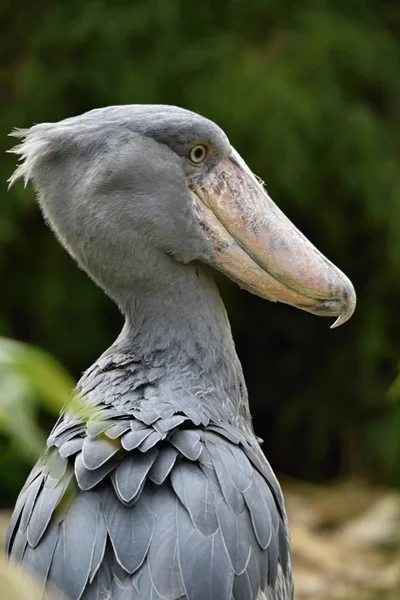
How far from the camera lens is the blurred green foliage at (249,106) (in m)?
6.04

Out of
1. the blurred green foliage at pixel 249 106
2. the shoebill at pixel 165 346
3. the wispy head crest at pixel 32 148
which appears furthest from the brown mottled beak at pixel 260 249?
the blurred green foliage at pixel 249 106

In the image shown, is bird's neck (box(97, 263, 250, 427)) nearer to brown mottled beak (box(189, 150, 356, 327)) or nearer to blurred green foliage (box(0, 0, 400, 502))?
brown mottled beak (box(189, 150, 356, 327))

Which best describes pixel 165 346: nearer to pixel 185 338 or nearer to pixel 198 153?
pixel 185 338

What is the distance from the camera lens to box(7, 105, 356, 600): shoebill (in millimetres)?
2152

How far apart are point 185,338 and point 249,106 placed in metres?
3.59

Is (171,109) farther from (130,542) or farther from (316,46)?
(316,46)

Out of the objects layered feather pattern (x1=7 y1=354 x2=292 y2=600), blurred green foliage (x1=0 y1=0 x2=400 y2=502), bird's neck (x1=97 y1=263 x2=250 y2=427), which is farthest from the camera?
blurred green foliage (x1=0 y1=0 x2=400 y2=502)

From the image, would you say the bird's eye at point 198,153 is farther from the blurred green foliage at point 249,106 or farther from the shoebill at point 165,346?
the blurred green foliage at point 249,106

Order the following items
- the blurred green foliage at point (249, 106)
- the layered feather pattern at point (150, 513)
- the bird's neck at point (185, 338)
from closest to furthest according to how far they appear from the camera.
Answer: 1. the layered feather pattern at point (150, 513)
2. the bird's neck at point (185, 338)
3. the blurred green foliage at point (249, 106)

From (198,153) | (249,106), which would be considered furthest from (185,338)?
(249,106)

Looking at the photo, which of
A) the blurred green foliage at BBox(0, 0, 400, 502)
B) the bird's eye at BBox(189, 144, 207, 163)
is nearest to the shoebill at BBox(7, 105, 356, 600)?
the bird's eye at BBox(189, 144, 207, 163)

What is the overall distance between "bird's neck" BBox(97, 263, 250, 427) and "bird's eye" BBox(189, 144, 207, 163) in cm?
25

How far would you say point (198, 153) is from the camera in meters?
2.66

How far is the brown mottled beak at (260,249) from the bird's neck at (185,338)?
0.33ft
